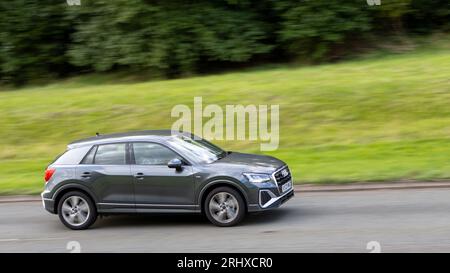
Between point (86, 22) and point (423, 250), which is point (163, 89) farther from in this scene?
point (423, 250)

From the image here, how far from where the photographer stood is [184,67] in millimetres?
28438

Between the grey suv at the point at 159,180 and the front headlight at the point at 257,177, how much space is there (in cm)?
2

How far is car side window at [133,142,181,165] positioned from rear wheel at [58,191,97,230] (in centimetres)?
114

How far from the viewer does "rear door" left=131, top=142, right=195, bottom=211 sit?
424 inches

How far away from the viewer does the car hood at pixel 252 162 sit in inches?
420

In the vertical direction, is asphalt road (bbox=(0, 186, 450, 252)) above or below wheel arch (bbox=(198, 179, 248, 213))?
below

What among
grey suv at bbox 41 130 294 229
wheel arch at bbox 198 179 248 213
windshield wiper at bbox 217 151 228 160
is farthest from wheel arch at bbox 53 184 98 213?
windshield wiper at bbox 217 151 228 160

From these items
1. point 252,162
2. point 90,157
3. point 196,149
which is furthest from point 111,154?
point 252,162

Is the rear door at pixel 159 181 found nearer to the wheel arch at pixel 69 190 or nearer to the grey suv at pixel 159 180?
the grey suv at pixel 159 180

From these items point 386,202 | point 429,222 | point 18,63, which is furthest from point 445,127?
point 18,63

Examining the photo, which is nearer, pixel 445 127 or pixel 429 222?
pixel 429 222

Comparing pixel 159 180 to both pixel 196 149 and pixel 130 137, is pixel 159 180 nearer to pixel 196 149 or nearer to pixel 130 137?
pixel 196 149

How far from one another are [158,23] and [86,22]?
153 inches

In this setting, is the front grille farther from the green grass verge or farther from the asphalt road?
the green grass verge
